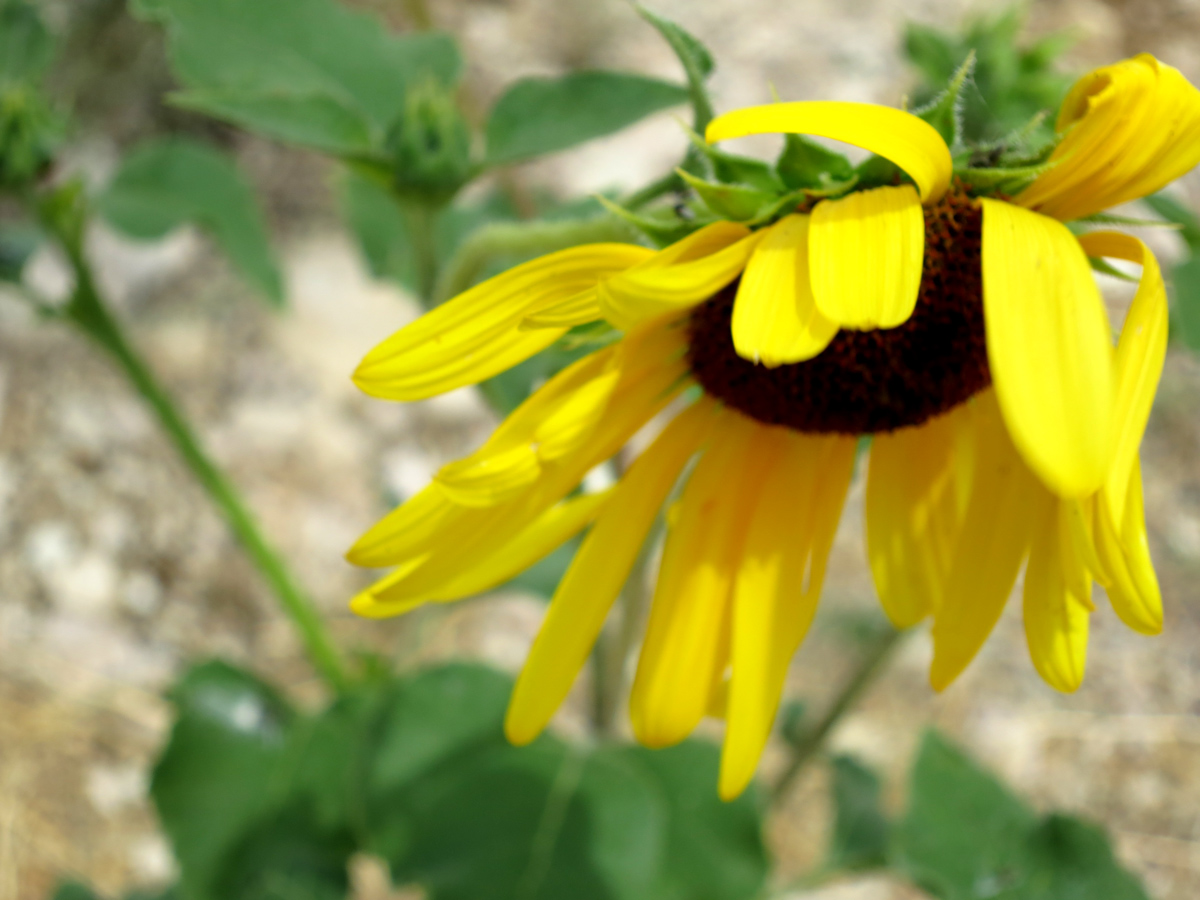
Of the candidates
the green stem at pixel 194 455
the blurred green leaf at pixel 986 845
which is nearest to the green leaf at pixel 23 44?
the green stem at pixel 194 455

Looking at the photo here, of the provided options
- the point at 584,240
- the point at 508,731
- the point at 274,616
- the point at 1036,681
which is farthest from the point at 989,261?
the point at 274,616

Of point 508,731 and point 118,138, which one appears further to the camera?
point 118,138

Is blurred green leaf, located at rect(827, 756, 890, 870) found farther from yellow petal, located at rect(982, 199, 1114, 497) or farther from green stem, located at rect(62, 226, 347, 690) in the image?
yellow petal, located at rect(982, 199, 1114, 497)

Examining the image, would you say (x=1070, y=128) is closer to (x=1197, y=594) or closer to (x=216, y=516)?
(x=1197, y=594)

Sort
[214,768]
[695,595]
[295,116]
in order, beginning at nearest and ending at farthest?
[695,595]
[295,116]
[214,768]

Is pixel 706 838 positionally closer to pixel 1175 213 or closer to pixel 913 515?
pixel 913 515

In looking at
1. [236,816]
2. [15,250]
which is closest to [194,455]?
[15,250]

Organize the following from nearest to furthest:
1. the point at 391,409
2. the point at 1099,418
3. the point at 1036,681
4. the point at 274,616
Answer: the point at 1099,418 → the point at 1036,681 → the point at 274,616 → the point at 391,409

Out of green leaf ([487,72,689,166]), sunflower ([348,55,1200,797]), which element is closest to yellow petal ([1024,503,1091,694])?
sunflower ([348,55,1200,797])
